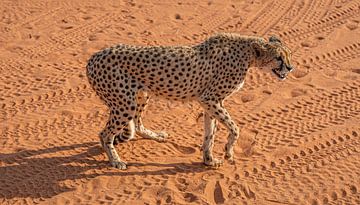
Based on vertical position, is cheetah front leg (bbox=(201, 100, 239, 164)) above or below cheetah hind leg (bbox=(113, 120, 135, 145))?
above

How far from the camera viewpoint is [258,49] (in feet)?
24.5

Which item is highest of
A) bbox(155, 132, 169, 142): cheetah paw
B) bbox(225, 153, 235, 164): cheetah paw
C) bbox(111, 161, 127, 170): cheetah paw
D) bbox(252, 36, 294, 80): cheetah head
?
bbox(252, 36, 294, 80): cheetah head

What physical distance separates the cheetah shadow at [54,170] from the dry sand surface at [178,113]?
1 centimetres

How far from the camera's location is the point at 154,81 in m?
7.35

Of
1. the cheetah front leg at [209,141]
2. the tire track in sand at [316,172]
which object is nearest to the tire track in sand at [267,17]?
the tire track in sand at [316,172]

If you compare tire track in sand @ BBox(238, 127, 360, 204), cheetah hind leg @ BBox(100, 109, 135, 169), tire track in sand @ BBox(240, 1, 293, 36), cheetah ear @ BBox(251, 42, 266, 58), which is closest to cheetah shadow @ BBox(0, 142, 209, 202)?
cheetah hind leg @ BBox(100, 109, 135, 169)

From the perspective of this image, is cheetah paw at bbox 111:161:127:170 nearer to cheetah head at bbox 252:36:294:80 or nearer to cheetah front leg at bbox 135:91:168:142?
cheetah front leg at bbox 135:91:168:142

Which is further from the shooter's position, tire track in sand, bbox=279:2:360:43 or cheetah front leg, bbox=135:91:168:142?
tire track in sand, bbox=279:2:360:43

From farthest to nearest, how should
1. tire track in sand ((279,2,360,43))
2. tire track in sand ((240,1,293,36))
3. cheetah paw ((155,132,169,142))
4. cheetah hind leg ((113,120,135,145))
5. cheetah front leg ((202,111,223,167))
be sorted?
Answer: 1. tire track in sand ((240,1,293,36))
2. tire track in sand ((279,2,360,43))
3. cheetah paw ((155,132,169,142))
4. cheetah hind leg ((113,120,135,145))
5. cheetah front leg ((202,111,223,167))

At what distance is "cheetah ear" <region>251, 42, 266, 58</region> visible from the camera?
24.4 feet

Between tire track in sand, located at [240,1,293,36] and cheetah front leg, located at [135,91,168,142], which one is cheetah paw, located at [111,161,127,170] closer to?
cheetah front leg, located at [135,91,168,142]

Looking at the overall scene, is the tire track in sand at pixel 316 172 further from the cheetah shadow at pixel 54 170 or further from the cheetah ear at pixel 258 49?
the cheetah ear at pixel 258 49

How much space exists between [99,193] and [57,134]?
1694 mm

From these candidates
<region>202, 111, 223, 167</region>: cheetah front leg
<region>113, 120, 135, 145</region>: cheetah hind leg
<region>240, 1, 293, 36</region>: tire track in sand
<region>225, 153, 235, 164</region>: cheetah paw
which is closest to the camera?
<region>202, 111, 223, 167</region>: cheetah front leg
